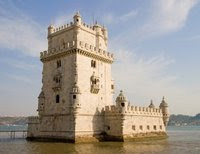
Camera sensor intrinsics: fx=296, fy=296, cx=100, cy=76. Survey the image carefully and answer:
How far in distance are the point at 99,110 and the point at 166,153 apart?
636 inches

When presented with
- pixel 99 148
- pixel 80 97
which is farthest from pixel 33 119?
pixel 99 148

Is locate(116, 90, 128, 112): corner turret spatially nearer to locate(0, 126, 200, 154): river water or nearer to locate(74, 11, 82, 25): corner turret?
locate(0, 126, 200, 154): river water

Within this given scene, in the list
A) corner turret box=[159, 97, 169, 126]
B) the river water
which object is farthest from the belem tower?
corner turret box=[159, 97, 169, 126]

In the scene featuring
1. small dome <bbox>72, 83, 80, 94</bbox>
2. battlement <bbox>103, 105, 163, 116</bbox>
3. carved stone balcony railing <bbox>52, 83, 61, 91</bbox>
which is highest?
carved stone balcony railing <bbox>52, 83, 61, 91</bbox>

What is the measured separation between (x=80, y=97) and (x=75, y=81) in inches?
92.6

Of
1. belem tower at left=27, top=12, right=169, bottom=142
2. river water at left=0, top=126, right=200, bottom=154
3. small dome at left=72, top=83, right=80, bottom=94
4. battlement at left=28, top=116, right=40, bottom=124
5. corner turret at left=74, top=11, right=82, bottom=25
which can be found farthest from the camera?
battlement at left=28, top=116, right=40, bottom=124

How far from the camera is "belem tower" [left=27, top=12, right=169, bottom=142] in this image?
137 ft

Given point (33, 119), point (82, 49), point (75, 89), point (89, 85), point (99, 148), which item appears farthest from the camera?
point (33, 119)

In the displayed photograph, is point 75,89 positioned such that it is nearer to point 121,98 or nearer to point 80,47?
point 80,47

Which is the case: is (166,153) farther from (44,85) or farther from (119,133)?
(44,85)

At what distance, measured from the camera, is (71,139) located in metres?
40.0

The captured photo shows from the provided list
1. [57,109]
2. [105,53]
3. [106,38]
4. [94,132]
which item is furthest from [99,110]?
[106,38]

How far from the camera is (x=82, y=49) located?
4328cm

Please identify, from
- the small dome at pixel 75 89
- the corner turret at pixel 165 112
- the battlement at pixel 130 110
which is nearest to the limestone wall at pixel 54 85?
the small dome at pixel 75 89
